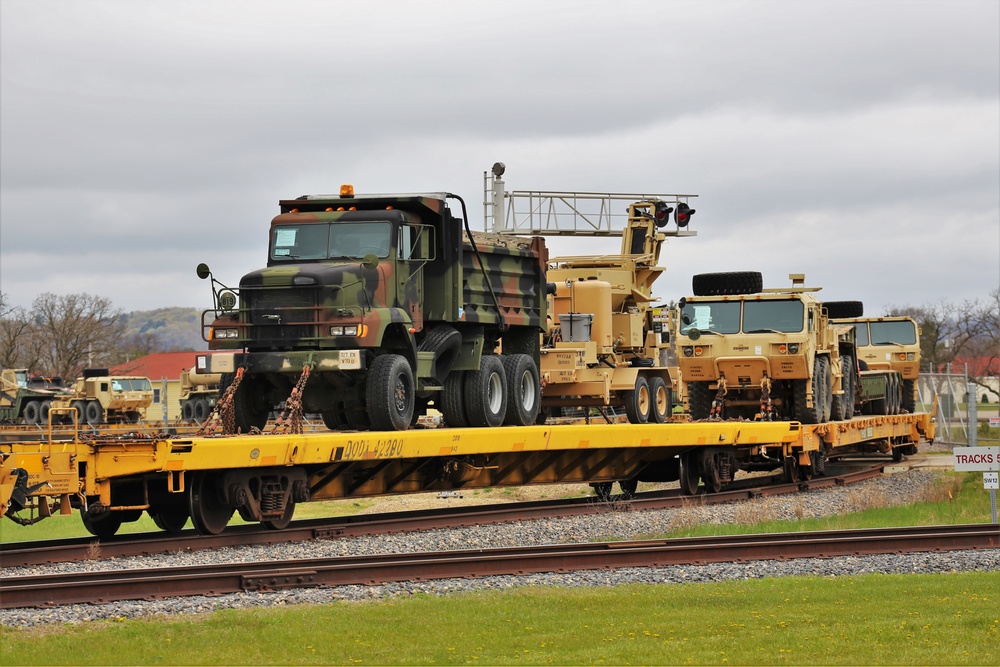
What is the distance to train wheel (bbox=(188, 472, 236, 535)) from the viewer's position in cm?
1448

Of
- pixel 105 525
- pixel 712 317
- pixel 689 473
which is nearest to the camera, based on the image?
pixel 105 525

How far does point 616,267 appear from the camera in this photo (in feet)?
84.0

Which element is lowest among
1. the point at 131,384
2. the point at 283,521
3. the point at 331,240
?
the point at 283,521

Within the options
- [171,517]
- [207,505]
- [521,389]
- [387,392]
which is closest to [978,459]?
[521,389]

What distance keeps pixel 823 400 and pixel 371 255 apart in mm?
12999

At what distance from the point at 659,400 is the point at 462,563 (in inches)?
485

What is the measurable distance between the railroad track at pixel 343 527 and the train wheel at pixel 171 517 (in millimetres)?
105

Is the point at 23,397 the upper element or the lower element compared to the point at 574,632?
upper

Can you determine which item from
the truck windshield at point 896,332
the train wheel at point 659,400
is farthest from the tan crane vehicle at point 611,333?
the truck windshield at point 896,332

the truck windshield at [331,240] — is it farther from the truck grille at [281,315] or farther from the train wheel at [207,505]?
the train wheel at [207,505]

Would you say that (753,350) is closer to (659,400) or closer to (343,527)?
(659,400)

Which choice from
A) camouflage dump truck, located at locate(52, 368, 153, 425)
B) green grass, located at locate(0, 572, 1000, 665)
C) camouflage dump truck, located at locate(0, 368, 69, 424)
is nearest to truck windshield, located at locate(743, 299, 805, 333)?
green grass, located at locate(0, 572, 1000, 665)

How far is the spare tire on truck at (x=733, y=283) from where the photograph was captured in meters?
25.4

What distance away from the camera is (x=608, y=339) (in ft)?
77.3
